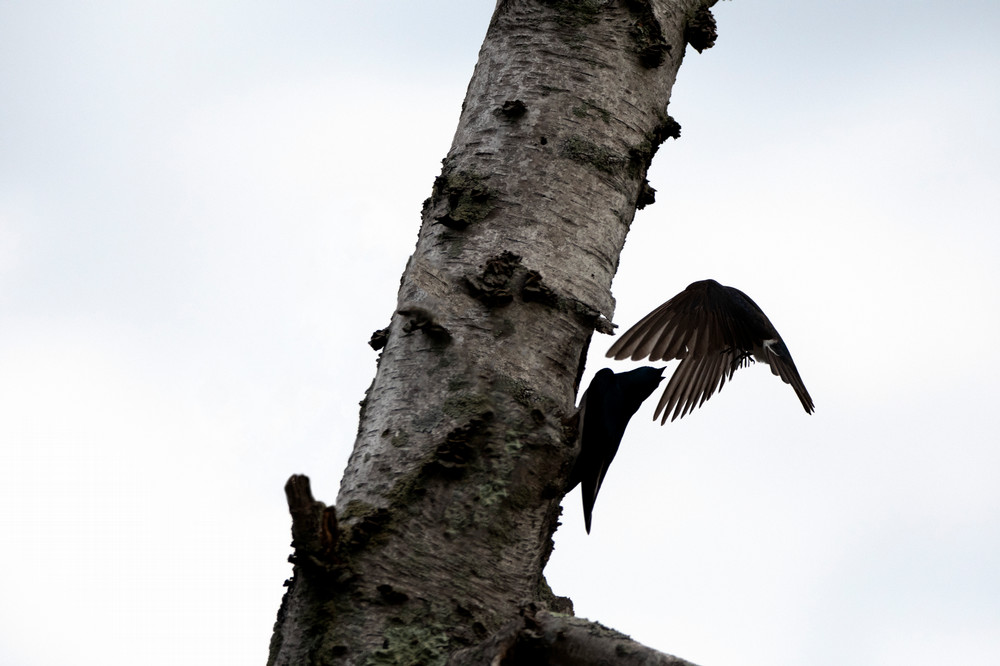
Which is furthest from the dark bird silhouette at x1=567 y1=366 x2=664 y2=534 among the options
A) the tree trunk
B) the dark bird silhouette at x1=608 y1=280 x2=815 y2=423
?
the dark bird silhouette at x1=608 y1=280 x2=815 y2=423

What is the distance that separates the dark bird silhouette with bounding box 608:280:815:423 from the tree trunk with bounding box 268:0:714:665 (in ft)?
3.33

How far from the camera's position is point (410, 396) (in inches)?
88.0

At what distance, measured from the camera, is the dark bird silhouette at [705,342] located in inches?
147

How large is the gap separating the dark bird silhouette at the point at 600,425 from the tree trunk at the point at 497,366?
18 centimetres

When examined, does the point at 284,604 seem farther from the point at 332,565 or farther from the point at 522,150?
the point at 522,150

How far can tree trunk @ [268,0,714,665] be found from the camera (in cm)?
199

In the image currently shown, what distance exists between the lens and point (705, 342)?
3.93 metres

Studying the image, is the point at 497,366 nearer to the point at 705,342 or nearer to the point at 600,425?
the point at 600,425

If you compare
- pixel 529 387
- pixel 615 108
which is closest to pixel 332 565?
pixel 529 387

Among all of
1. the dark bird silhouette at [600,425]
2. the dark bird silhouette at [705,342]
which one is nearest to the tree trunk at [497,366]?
the dark bird silhouette at [600,425]

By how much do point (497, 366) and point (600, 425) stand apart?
48cm

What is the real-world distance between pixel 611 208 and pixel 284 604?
46.6 inches

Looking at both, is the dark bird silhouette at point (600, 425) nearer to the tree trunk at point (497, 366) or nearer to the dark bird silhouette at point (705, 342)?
the tree trunk at point (497, 366)

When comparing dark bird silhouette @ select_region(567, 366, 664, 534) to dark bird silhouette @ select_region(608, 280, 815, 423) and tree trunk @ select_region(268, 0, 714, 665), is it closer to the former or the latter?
tree trunk @ select_region(268, 0, 714, 665)
